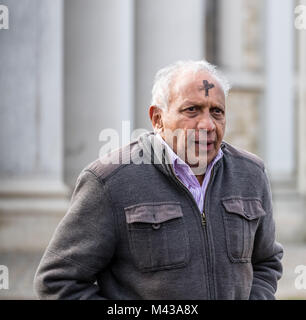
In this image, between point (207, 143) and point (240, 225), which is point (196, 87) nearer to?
point (207, 143)

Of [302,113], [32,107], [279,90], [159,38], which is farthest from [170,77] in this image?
[302,113]

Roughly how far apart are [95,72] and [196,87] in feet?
19.0

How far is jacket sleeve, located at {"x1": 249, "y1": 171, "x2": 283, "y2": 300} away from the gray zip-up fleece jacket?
132mm

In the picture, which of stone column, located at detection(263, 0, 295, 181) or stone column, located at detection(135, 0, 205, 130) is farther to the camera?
stone column, located at detection(263, 0, 295, 181)

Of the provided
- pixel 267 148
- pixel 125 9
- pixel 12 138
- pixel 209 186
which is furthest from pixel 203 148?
pixel 267 148

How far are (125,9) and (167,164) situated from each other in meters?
5.99

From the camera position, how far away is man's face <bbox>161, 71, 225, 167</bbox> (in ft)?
6.36

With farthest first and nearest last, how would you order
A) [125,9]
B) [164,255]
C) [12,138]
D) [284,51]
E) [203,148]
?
[284,51] → [125,9] → [12,138] → [203,148] → [164,255]

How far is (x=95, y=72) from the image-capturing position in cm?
759

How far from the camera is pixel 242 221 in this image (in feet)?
6.44

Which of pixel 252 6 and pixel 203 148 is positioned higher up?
pixel 252 6

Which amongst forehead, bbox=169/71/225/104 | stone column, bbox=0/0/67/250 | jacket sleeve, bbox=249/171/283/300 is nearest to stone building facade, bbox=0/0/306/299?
stone column, bbox=0/0/67/250

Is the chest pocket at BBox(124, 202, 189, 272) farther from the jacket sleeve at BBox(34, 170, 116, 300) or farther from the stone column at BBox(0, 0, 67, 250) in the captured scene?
Answer: the stone column at BBox(0, 0, 67, 250)

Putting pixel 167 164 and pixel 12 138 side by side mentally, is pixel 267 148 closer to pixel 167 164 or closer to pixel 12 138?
pixel 12 138
